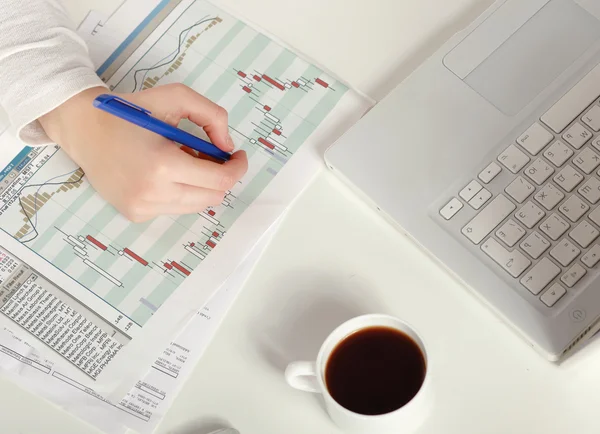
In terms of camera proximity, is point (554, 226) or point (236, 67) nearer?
point (554, 226)

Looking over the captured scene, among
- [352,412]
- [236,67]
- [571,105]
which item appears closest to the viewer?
[352,412]

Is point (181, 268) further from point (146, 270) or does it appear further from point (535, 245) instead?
point (535, 245)

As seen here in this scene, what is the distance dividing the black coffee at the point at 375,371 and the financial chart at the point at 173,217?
0.18m

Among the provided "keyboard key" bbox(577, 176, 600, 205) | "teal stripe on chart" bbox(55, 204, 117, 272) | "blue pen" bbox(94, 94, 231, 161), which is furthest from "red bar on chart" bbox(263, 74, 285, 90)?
"keyboard key" bbox(577, 176, 600, 205)

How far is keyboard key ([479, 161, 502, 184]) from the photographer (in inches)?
22.8

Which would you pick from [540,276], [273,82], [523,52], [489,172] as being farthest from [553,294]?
[273,82]

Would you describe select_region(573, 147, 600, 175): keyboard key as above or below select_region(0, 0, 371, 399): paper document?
above

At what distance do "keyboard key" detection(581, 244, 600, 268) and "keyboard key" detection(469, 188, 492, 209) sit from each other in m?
0.09

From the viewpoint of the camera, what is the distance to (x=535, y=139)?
0.58 metres

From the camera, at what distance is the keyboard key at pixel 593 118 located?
580 millimetres

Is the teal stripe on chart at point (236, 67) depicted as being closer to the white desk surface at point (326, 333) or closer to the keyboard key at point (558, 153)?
the white desk surface at point (326, 333)

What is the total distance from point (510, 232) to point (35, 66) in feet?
1.67

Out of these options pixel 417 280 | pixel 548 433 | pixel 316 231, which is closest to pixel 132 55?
pixel 316 231

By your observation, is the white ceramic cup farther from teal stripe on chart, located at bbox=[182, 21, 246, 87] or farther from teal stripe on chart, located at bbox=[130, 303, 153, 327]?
teal stripe on chart, located at bbox=[182, 21, 246, 87]
